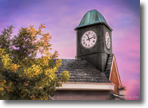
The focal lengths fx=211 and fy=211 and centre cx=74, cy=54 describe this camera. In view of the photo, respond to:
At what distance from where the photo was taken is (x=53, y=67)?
4.26m

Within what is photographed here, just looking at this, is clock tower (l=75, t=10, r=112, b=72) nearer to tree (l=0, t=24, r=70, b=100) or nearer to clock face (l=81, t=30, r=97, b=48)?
clock face (l=81, t=30, r=97, b=48)

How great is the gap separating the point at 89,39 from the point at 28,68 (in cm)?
198

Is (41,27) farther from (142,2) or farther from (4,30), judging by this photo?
(142,2)

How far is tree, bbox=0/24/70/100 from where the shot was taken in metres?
4.07

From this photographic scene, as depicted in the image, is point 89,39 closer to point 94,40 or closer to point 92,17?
point 94,40

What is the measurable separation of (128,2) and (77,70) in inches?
77.1

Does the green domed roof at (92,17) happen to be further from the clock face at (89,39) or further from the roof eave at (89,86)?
the roof eave at (89,86)

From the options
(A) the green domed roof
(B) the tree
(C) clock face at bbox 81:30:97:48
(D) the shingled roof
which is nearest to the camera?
(B) the tree

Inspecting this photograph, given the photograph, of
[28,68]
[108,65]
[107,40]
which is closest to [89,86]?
[108,65]

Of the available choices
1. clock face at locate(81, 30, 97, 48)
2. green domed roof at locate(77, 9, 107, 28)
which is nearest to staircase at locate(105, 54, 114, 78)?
clock face at locate(81, 30, 97, 48)

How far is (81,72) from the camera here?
198 inches

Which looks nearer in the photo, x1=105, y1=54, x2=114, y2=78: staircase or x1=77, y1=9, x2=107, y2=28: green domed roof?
x1=77, y1=9, x2=107, y2=28: green domed roof

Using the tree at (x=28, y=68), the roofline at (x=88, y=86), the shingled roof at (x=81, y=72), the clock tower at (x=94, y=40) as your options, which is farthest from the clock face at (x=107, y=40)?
the tree at (x=28, y=68)

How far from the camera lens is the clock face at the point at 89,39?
533 cm
